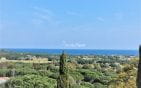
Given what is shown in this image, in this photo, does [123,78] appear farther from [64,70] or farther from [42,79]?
[42,79]

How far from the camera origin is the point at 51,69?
55875mm

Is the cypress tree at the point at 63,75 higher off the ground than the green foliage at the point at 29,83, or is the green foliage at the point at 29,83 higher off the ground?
the cypress tree at the point at 63,75

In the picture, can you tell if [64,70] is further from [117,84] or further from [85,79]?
[85,79]

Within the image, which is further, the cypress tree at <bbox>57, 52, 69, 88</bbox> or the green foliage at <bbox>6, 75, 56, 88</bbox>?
the green foliage at <bbox>6, 75, 56, 88</bbox>

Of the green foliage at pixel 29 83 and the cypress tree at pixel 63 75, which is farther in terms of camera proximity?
the green foliage at pixel 29 83

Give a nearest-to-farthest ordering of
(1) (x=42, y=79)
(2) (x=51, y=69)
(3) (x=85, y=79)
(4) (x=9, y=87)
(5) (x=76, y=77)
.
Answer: (4) (x=9, y=87)
(1) (x=42, y=79)
(5) (x=76, y=77)
(3) (x=85, y=79)
(2) (x=51, y=69)

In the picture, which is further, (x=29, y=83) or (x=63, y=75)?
(x=29, y=83)

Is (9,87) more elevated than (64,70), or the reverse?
(64,70)

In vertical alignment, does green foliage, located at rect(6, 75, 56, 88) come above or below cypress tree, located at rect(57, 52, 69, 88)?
below

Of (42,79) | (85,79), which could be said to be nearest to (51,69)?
(85,79)

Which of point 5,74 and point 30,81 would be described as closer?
point 30,81

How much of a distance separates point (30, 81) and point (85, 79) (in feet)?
47.0

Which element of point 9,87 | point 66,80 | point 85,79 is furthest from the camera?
point 85,79

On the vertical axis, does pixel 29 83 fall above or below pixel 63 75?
below
